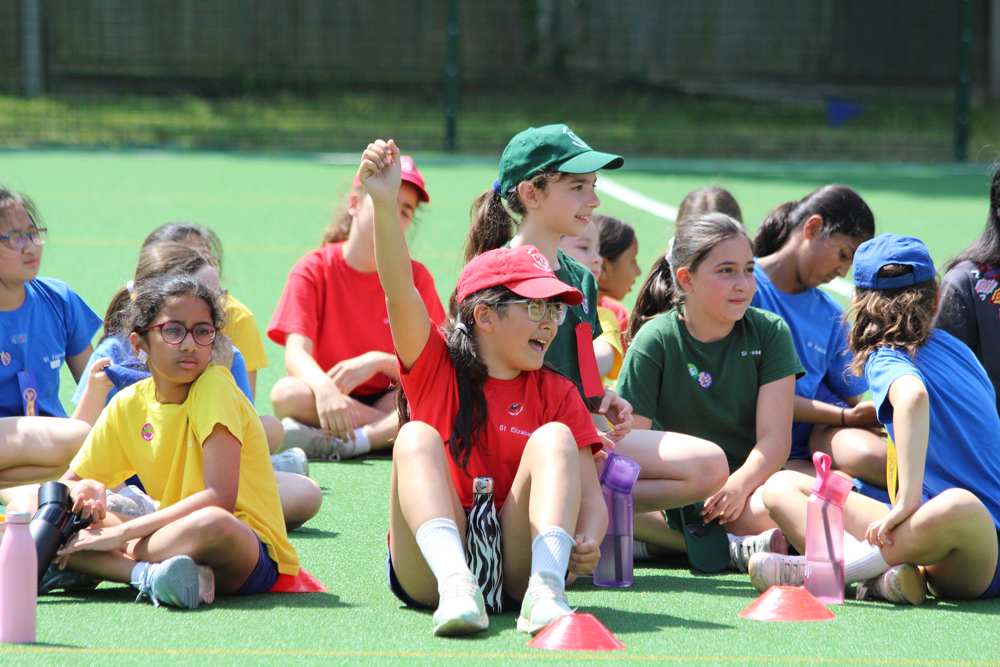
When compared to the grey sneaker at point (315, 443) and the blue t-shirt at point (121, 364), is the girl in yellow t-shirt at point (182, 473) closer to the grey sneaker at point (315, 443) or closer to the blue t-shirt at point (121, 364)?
the blue t-shirt at point (121, 364)

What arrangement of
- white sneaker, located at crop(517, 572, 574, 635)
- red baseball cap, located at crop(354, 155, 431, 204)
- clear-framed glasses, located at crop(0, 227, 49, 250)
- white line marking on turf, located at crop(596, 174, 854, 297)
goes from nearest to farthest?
1. white sneaker, located at crop(517, 572, 574, 635)
2. clear-framed glasses, located at crop(0, 227, 49, 250)
3. red baseball cap, located at crop(354, 155, 431, 204)
4. white line marking on turf, located at crop(596, 174, 854, 297)

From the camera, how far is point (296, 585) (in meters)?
3.10

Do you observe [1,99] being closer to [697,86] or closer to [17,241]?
[697,86]

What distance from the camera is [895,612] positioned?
298 cm

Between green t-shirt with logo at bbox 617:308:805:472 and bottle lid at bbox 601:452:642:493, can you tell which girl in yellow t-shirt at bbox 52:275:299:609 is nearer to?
bottle lid at bbox 601:452:642:493

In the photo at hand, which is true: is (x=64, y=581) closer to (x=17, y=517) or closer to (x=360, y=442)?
(x=17, y=517)

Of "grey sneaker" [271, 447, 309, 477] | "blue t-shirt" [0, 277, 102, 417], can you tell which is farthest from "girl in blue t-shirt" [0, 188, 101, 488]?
"grey sneaker" [271, 447, 309, 477]

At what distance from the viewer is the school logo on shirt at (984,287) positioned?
3.82m

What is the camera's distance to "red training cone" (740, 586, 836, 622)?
286cm

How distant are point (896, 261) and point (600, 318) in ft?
5.20

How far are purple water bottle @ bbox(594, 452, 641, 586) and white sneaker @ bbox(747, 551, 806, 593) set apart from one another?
339 millimetres

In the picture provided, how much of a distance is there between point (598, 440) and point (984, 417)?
1.03 meters

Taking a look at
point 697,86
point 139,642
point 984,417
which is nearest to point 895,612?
point 984,417

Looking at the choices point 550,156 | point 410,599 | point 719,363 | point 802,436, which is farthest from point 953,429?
point 410,599
